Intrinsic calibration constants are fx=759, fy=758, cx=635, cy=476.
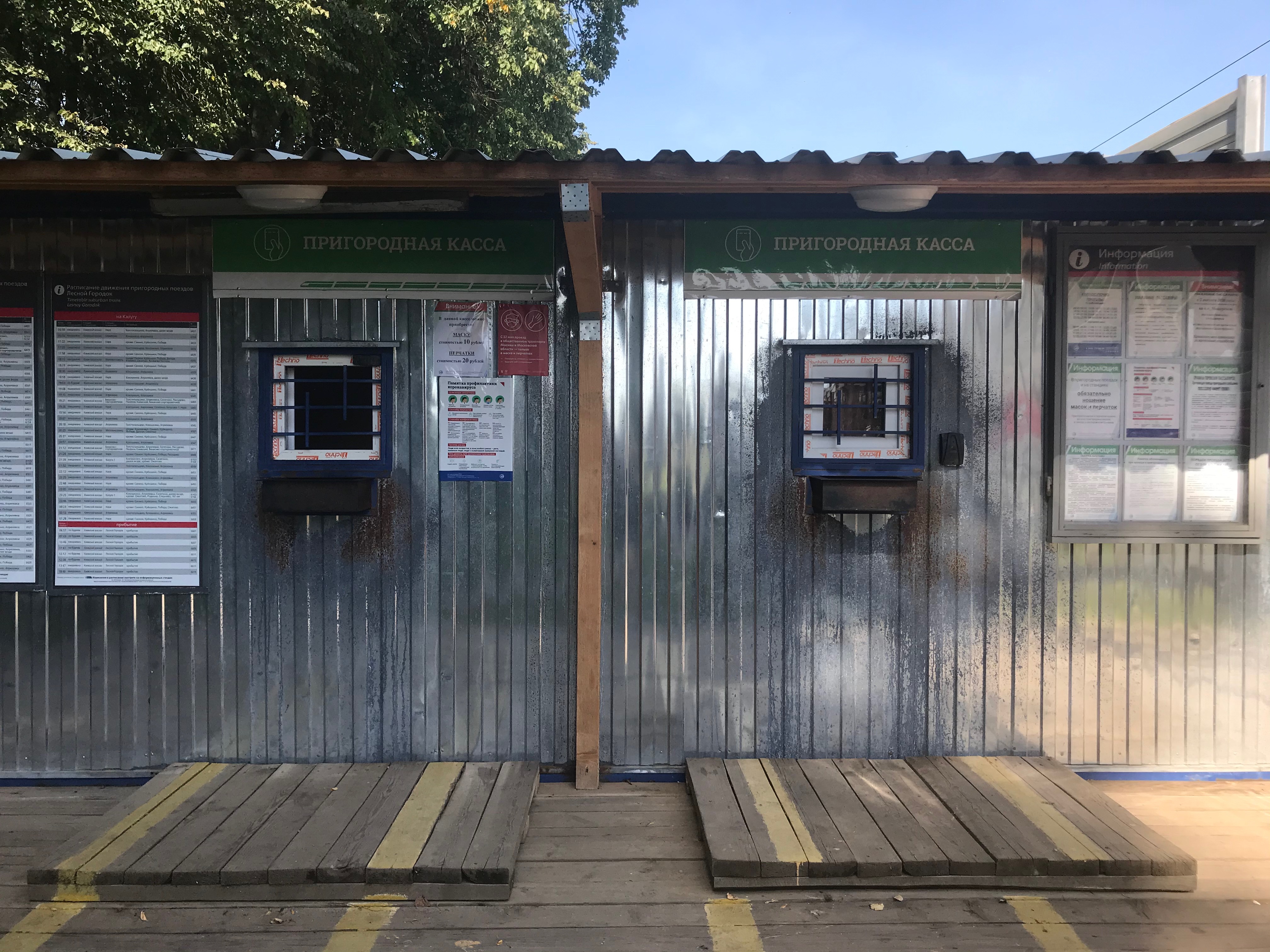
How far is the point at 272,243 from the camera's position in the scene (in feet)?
13.0

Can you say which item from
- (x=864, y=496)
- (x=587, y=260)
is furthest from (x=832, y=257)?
(x=587, y=260)

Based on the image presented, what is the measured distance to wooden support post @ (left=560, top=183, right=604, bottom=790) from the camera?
12.9 feet

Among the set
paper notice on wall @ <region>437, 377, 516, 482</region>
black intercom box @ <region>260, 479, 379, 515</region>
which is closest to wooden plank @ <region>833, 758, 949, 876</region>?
paper notice on wall @ <region>437, 377, 516, 482</region>

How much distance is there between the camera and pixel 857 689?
412 cm

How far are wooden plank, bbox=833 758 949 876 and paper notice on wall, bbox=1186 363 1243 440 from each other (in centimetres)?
254

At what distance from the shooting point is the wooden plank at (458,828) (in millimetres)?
3062

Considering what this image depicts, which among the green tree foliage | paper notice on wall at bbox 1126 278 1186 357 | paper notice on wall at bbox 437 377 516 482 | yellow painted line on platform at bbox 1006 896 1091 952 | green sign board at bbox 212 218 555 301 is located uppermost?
the green tree foliage

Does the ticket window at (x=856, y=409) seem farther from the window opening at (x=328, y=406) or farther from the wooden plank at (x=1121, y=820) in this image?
the window opening at (x=328, y=406)

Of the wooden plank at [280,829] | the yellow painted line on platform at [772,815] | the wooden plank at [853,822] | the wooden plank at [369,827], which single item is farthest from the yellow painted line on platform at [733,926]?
the wooden plank at [280,829]

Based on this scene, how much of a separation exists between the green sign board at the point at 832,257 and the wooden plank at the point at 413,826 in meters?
2.81

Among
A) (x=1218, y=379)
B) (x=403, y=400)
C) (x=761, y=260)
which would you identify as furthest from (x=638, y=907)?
(x=1218, y=379)

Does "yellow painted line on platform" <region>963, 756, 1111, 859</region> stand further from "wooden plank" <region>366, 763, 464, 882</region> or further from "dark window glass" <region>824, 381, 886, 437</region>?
"wooden plank" <region>366, 763, 464, 882</region>

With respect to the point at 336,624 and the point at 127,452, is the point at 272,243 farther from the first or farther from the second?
the point at 336,624

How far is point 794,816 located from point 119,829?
2.99 metres
